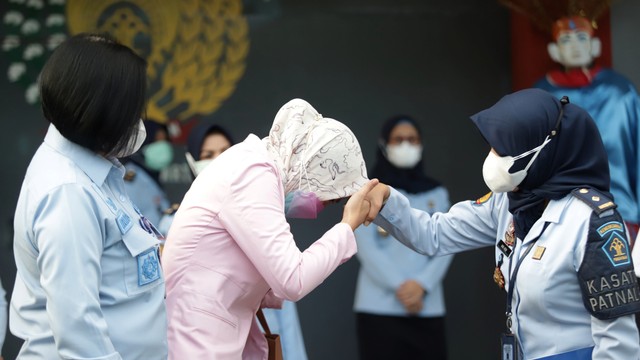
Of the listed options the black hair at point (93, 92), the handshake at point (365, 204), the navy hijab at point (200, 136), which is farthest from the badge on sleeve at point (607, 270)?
the navy hijab at point (200, 136)

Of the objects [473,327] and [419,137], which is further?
[473,327]

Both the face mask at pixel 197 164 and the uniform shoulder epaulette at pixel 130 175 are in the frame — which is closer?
the face mask at pixel 197 164

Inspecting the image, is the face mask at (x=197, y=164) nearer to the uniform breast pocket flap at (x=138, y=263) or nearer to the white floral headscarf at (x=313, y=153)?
the white floral headscarf at (x=313, y=153)

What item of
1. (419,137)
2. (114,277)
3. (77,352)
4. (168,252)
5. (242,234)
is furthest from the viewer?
(419,137)

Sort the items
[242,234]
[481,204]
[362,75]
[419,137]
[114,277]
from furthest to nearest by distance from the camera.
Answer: [362,75] < [419,137] < [481,204] < [242,234] < [114,277]

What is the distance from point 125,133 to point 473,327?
354 centimetres

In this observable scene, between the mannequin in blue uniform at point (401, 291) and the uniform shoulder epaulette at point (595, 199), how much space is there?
7.09 ft

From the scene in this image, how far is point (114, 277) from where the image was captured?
1.89 metres

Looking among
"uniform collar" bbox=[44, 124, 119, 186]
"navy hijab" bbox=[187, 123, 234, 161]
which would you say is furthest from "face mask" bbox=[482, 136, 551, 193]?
"navy hijab" bbox=[187, 123, 234, 161]

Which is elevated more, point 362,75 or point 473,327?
point 362,75

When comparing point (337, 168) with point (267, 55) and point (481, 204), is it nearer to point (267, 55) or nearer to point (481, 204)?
point (481, 204)

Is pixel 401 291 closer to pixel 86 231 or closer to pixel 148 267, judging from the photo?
pixel 148 267

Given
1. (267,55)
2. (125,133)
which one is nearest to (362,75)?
(267,55)

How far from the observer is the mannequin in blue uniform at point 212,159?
391 centimetres
